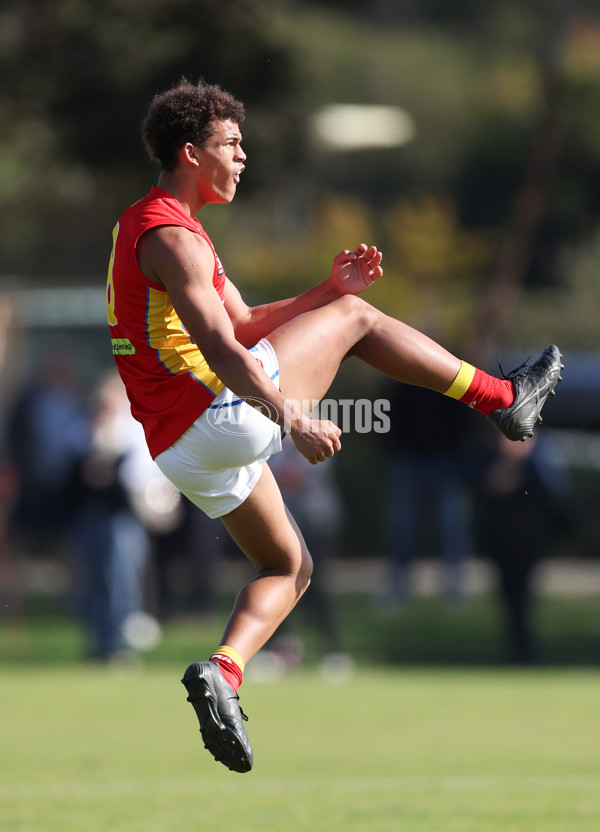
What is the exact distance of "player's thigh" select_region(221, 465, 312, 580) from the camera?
521 centimetres

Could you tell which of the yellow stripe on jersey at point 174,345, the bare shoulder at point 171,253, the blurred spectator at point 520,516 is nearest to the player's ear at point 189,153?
the bare shoulder at point 171,253

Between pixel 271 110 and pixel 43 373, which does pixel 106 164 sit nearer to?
pixel 271 110

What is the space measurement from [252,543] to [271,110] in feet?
27.4

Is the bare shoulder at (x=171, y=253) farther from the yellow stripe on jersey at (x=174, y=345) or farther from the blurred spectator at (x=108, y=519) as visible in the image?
the blurred spectator at (x=108, y=519)

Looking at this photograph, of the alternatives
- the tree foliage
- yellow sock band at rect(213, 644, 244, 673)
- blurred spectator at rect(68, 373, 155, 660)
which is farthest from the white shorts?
blurred spectator at rect(68, 373, 155, 660)

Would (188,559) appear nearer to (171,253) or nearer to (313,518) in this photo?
(313,518)

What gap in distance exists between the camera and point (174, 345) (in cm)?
506

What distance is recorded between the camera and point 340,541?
1819 centimetres

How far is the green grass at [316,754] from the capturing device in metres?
7.11

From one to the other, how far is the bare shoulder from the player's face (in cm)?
30

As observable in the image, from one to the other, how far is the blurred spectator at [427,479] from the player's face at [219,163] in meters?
7.86

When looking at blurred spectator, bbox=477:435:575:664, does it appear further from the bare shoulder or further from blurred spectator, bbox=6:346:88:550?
the bare shoulder

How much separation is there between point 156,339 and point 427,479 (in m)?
9.21

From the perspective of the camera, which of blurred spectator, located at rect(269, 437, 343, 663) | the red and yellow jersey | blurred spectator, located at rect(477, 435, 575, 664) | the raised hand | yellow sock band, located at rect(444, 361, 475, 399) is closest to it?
the red and yellow jersey
